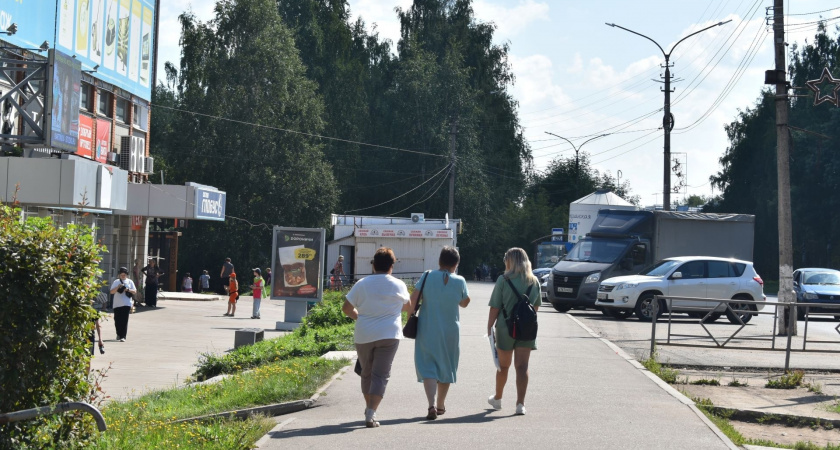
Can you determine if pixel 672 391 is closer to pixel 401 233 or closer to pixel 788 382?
pixel 788 382

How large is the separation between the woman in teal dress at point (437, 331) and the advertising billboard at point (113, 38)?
20.7 meters

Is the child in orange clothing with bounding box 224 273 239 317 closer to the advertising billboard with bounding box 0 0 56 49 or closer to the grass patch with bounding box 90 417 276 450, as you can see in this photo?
the advertising billboard with bounding box 0 0 56 49

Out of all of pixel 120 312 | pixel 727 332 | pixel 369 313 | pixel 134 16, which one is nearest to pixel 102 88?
pixel 134 16

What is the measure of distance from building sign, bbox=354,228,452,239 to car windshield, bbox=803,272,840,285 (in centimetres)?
2093

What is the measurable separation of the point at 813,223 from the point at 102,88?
48711mm

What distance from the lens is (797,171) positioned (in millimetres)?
62719

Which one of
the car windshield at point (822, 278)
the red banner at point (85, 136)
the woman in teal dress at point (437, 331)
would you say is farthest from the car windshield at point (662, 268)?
the woman in teal dress at point (437, 331)

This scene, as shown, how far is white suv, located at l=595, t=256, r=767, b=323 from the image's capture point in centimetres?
2459

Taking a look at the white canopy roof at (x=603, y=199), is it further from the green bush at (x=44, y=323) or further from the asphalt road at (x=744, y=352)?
the green bush at (x=44, y=323)

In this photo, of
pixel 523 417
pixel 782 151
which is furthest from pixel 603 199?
pixel 523 417

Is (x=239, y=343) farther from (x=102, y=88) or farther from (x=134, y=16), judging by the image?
(x=134, y=16)

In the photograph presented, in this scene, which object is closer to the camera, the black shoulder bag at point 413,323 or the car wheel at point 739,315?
the black shoulder bag at point 413,323

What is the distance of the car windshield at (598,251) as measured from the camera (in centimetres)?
2777

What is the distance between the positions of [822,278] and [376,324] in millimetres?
25227
